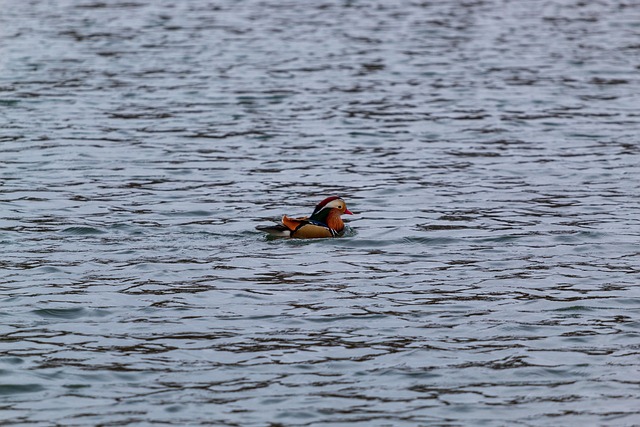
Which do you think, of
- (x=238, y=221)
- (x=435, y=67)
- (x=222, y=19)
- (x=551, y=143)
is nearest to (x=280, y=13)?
(x=222, y=19)

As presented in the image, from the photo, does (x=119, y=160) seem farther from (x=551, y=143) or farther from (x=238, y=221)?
(x=551, y=143)

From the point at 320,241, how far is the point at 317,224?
236mm

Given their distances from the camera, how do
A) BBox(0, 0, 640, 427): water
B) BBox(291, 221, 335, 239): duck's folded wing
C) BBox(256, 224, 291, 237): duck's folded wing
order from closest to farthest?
BBox(0, 0, 640, 427): water → BBox(256, 224, 291, 237): duck's folded wing → BBox(291, 221, 335, 239): duck's folded wing

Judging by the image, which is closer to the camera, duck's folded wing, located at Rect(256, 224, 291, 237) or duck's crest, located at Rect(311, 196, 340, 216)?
duck's folded wing, located at Rect(256, 224, 291, 237)

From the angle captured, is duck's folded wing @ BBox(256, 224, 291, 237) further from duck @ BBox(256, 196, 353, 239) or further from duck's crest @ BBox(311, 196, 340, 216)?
duck's crest @ BBox(311, 196, 340, 216)

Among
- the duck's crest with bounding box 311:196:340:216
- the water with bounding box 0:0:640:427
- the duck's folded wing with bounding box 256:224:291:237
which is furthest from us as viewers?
the duck's crest with bounding box 311:196:340:216

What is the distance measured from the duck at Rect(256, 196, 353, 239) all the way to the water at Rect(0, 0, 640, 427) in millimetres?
267

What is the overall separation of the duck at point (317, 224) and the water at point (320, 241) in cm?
27

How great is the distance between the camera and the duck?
1549 centimetres

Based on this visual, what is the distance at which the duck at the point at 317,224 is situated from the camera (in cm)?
1549

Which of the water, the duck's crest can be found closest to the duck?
the duck's crest

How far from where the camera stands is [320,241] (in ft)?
52.0

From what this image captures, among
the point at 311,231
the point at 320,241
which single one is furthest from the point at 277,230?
the point at 320,241

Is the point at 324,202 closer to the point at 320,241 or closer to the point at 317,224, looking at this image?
the point at 317,224
